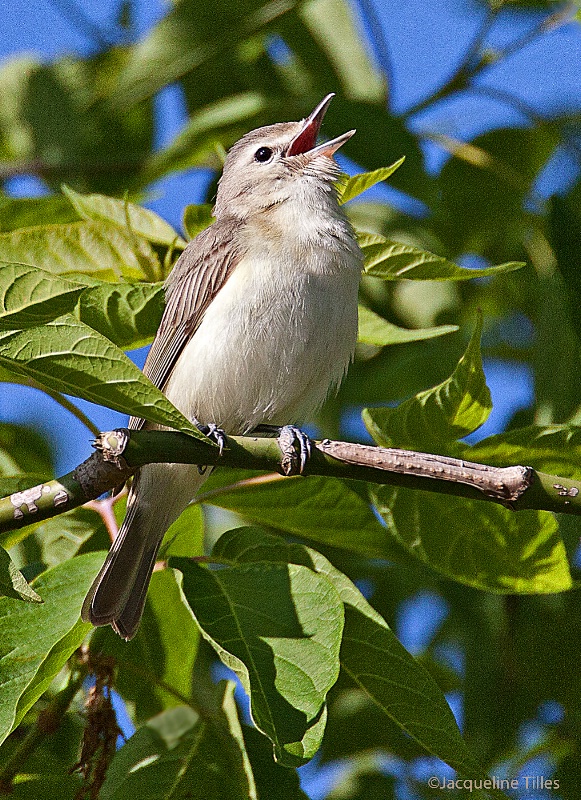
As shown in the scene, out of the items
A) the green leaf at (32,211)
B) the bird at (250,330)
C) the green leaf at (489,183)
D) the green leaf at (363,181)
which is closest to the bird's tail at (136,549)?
the bird at (250,330)

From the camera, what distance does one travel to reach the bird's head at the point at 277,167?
4.03 metres

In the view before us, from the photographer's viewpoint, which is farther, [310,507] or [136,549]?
[136,549]

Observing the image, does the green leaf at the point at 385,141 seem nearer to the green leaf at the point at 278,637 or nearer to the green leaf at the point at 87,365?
the green leaf at the point at 278,637

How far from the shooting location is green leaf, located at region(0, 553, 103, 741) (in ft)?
7.55

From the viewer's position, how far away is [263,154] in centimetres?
436

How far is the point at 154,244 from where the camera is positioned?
131 inches

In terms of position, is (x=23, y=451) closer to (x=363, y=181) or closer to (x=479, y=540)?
(x=363, y=181)

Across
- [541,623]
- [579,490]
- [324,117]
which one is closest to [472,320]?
[324,117]

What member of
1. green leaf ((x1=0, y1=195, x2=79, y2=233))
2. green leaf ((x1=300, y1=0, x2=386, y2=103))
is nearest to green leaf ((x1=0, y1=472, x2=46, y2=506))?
green leaf ((x1=0, y1=195, x2=79, y2=233))

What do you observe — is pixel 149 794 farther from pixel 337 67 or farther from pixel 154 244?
pixel 337 67

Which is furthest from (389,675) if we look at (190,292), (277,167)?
(277,167)

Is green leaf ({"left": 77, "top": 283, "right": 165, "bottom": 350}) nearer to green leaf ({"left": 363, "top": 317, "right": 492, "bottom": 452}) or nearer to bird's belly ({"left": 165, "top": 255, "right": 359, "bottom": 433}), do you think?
green leaf ({"left": 363, "top": 317, "right": 492, "bottom": 452})

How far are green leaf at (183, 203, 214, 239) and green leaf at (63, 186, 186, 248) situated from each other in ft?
0.24

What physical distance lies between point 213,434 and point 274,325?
67 cm
